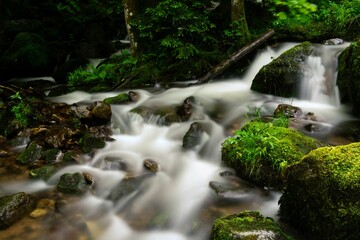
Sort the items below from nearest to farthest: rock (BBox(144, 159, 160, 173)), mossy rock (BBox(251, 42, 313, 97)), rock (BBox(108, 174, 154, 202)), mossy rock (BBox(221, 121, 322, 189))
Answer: mossy rock (BBox(221, 121, 322, 189))
rock (BBox(108, 174, 154, 202))
rock (BBox(144, 159, 160, 173))
mossy rock (BBox(251, 42, 313, 97))

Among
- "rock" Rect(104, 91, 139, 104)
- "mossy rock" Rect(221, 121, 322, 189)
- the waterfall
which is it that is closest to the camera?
"mossy rock" Rect(221, 121, 322, 189)

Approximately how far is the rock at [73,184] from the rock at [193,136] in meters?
1.78

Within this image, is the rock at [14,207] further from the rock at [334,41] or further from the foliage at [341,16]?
the foliage at [341,16]

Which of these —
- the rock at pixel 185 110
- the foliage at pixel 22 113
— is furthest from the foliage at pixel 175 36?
the foliage at pixel 22 113

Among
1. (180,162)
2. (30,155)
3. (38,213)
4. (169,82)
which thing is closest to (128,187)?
(180,162)

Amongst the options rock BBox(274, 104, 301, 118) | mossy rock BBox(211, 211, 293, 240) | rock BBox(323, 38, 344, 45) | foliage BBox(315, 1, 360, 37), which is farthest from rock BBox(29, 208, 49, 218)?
foliage BBox(315, 1, 360, 37)

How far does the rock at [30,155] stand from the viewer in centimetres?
545

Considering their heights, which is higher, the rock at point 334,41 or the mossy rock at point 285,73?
the rock at point 334,41

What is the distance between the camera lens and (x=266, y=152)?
14.1ft

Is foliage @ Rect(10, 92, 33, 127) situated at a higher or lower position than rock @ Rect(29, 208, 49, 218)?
higher

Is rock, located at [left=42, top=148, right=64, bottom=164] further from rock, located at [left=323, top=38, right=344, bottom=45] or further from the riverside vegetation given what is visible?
rock, located at [left=323, top=38, right=344, bottom=45]

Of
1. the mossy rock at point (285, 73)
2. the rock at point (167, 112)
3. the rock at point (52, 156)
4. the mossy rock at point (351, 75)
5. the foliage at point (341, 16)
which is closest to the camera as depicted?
the rock at point (52, 156)

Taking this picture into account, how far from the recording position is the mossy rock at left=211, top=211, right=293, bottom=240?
9.34 ft

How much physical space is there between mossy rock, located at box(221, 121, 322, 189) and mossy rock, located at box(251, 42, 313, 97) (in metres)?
2.48
